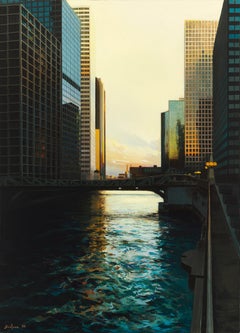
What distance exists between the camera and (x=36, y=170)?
14462 centimetres

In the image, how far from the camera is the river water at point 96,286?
1991 cm

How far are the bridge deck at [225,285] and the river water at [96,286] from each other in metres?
5.51

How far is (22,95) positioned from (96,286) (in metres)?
119

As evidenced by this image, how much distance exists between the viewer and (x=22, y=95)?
439 ft

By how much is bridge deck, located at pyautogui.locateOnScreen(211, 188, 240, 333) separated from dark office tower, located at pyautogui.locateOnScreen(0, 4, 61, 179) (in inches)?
4755

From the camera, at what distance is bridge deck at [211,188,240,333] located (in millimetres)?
8453
